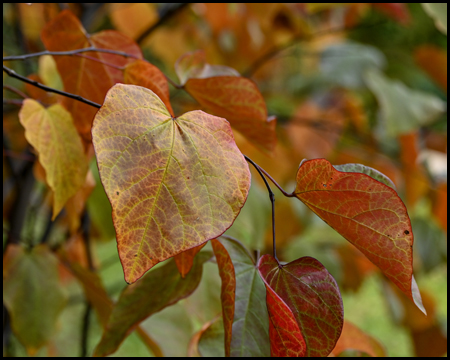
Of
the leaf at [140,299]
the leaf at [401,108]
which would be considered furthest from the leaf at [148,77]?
the leaf at [401,108]

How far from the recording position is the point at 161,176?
0.22 metres

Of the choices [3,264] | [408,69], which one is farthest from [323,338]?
[408,69]

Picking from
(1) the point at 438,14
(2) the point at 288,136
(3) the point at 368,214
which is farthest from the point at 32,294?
(2) the point at 288,136

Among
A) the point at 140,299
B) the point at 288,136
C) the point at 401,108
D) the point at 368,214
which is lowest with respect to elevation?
the point at 288,136

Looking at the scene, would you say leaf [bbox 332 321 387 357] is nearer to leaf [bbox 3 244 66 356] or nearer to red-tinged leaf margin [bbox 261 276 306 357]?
red-tinged leaf margin [bbox 261 276 306 357]

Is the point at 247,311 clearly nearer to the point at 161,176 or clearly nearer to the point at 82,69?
the point at 161,176

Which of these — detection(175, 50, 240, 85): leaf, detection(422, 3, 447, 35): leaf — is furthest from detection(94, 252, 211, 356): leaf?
detection(422, 3, 447, 35): leaf

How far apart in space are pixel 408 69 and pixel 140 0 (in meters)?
1.04

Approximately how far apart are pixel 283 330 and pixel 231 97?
7.9 inches

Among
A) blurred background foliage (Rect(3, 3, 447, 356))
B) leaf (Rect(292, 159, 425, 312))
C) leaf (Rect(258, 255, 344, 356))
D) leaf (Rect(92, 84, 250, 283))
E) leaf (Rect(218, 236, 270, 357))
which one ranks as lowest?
blurred background foliage (Rect(3, 3, 447, 356))

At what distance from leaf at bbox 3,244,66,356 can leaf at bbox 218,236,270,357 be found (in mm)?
328

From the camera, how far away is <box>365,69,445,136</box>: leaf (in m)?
0.71

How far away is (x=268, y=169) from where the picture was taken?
2.69ft

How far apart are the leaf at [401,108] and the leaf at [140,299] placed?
500 millimetres
